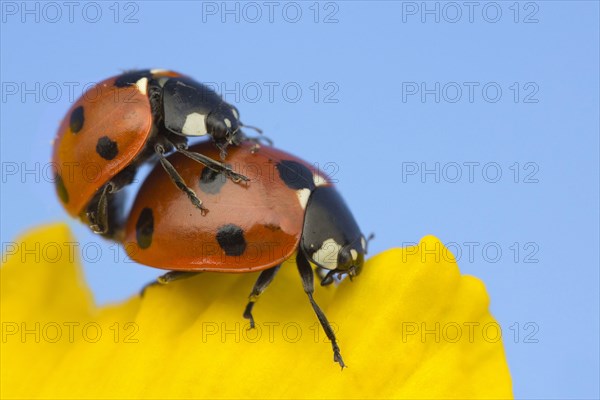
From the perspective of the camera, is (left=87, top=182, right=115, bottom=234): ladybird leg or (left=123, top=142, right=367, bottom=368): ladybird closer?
(left=123, top=142, right=367, bottom=368): ladybird

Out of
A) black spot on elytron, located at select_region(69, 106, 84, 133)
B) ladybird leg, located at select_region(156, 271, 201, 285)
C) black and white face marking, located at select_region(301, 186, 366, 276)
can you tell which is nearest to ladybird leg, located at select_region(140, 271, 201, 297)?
ladybird leg, located at select_region(156, 271, 201, 285)

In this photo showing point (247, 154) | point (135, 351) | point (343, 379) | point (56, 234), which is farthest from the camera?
point (56, 234)

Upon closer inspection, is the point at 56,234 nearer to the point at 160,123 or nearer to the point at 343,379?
the point at 160,123

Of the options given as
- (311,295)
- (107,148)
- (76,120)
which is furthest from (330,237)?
(76,120)

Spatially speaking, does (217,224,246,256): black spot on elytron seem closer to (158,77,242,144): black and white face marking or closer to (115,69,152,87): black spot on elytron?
(158,77,242,144): black and white face marking

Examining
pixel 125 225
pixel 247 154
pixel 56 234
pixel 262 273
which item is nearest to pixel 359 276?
pixel 262 273

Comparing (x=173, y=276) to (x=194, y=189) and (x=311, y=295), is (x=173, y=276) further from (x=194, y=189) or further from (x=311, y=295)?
(x=311, y=295)
